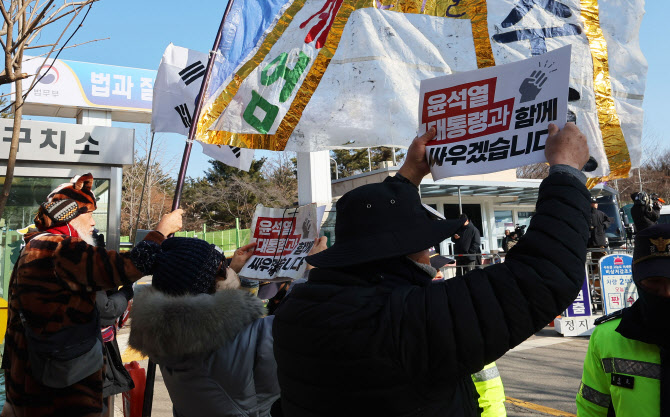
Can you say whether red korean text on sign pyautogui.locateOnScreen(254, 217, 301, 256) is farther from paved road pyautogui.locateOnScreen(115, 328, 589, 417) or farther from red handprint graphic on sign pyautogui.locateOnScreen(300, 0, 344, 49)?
red handprint graphic on sign pyautogui.locateOnScreen(300, 0, 344, 49)

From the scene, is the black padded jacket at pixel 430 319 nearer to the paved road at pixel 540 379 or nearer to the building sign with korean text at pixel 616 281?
Answer: the paved road at pixel 540 379

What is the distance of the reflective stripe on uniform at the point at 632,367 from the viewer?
6.64ft

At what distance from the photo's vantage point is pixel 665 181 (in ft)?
149

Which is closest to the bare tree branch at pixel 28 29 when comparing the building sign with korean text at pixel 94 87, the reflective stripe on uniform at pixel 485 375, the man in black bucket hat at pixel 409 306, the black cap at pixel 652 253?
the man in black bucket hat at pixel 409 306

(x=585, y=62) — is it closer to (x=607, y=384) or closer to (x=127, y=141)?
(x=607, y=384)

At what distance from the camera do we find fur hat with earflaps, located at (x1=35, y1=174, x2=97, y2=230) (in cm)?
310

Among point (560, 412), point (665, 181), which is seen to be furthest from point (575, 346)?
point (665, 181)

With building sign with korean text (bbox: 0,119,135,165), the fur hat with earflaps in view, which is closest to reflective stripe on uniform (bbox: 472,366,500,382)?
the fur hat with earflaps

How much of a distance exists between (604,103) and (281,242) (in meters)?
2.83

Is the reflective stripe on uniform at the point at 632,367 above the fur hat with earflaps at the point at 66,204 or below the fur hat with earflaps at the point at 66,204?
below

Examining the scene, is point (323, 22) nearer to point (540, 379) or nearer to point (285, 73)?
point (285, 73)

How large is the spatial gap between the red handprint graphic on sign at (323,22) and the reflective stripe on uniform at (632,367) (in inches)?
93.1

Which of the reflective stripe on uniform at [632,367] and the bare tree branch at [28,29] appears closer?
the reflective stripe on uniform at [632,367]

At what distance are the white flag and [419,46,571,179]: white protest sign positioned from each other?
2.94 meters
